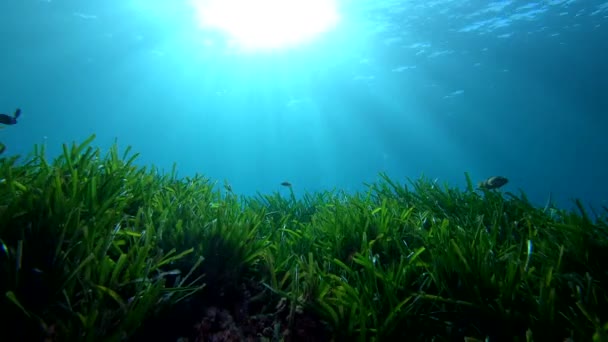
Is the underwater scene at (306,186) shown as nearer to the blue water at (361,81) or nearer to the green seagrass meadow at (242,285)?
the green seagrass meadow at (242,285)

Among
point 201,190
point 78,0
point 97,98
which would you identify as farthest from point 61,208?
point 97,98

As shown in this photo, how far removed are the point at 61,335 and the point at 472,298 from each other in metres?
2.41

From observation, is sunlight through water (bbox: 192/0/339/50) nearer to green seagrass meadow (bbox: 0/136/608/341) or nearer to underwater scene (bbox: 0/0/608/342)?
underwater scene (bbox: 0/0/608/342)

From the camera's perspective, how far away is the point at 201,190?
184 inches

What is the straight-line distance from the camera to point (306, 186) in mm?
24641

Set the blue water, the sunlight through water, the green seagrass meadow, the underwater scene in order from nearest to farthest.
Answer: the green seagrass meadow < the underwater scene < the blue water < the sunlight through water

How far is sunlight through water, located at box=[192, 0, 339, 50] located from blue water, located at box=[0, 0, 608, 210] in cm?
133

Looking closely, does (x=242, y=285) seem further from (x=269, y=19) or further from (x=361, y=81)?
(x=361, y=81)

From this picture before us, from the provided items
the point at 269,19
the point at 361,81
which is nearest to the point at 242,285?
the point at 269,19

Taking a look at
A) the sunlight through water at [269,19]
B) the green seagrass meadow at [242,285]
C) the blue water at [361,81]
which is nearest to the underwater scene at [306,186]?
the green seagrass meadow at [242,285]

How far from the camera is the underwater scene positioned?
A: 1888mm

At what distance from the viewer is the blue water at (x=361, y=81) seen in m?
25.3

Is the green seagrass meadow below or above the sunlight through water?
below

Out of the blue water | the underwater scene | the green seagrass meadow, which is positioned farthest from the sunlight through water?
the green seagrass meadow
